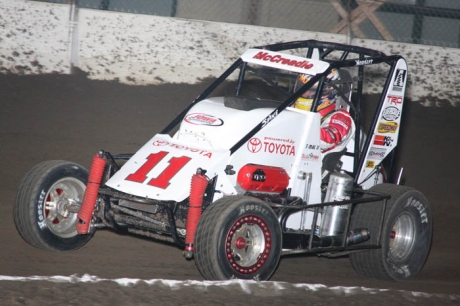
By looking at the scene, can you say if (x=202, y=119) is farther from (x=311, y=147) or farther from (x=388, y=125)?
(x=388, y=125)

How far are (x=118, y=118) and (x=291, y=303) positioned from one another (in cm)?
588

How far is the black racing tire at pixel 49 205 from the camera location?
5371mm

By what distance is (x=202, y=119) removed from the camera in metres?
5.57

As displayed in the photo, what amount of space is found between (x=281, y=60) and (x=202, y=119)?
0.88 metres

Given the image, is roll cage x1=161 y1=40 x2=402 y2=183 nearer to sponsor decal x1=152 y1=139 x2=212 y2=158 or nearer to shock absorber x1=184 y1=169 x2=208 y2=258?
sponsor decal x1=152 y1=139 x2=212 y2=158

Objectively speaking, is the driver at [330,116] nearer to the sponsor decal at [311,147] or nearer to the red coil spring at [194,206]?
the sponsor decal at [311,147]

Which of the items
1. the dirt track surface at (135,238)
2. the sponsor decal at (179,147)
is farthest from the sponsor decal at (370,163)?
the sponsor decal at (179,147)

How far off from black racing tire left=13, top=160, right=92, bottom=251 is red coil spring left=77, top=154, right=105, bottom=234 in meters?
0.33

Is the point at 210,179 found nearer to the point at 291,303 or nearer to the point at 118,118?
the point at 291,303

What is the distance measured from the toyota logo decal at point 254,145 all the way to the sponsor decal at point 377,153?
1.33 m

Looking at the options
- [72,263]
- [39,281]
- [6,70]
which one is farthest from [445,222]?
[6,70]

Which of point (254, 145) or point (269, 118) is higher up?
point (269, 118)

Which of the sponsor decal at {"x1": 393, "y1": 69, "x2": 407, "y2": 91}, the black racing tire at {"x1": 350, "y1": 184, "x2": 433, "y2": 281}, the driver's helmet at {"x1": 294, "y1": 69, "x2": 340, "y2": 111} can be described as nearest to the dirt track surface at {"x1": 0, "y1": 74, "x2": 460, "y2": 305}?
the black racing tire at {"x1": 350, "y1": 184, "x2": 433, "y2": 281}

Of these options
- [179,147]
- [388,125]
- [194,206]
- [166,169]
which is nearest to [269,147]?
[179,147]
